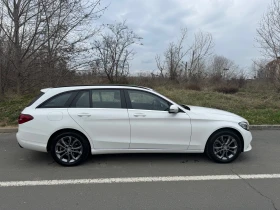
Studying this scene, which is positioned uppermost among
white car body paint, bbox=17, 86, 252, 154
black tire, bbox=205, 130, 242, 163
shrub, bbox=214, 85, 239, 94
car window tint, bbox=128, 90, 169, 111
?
shrub, bbox=214, 85, 239, 94

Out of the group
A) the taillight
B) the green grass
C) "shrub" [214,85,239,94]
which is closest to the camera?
the taillight

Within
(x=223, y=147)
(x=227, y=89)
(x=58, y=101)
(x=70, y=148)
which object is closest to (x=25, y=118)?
(x=58, y=101)

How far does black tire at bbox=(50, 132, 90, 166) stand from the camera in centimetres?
439

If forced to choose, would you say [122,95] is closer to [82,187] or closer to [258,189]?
[82,187]

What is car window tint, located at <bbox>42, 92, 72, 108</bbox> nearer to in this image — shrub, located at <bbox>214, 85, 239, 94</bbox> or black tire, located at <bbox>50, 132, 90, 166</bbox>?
black tire, located at <bbox>50, 132, 90, 166</bbox>

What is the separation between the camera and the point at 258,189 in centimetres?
348

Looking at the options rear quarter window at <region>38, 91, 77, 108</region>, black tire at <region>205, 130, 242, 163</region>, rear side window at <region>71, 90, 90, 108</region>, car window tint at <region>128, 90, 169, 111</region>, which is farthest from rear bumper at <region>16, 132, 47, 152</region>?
black tire at <region>205, 130, 242, 163</region>

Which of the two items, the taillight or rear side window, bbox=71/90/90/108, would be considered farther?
rear side window, bbox=71/90/90/108

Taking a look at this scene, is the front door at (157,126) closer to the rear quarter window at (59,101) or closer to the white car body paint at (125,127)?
the white car body paint at (125,127)

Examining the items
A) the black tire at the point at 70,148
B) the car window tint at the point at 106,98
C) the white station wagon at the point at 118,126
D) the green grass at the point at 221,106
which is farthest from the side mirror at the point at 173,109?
the green grass at the point at 221,106

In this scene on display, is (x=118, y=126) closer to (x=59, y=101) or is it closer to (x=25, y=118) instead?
(x=59, y=101)

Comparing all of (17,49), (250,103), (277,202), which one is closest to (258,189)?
(277,202)

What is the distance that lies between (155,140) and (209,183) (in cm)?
124

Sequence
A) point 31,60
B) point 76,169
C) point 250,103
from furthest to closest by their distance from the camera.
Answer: point 31,60 → point 250,103 → point 76,169
